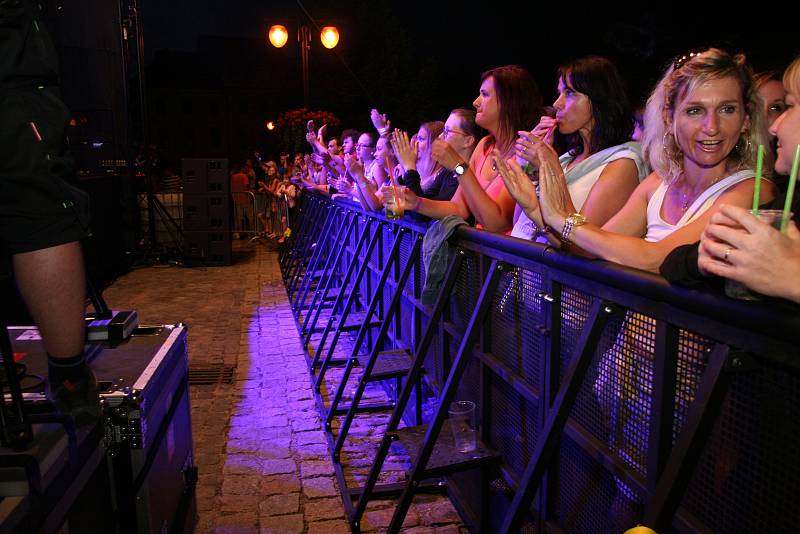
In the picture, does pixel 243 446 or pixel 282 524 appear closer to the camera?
pixel 282 524

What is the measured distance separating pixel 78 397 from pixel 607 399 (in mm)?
1907

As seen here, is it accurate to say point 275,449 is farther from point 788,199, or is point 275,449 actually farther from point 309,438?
point 788,199

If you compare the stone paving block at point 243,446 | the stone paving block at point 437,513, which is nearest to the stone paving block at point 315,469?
the stone paving block at point 243,446

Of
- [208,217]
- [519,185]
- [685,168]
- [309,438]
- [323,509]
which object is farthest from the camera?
[208,217]

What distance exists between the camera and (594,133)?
3.13 meters

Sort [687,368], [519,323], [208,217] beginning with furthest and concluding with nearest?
1. [208,217]
2. [519,323]
3. [687,368]

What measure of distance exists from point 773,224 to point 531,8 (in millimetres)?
44592

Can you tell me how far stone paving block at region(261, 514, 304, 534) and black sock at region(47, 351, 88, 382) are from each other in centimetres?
154

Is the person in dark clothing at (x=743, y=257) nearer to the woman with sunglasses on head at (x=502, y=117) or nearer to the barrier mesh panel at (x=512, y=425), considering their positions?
the barrier mesh panel at (x=512, y=425)

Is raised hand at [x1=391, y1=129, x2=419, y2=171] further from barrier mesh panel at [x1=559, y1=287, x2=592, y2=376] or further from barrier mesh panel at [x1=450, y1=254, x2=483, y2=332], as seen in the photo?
barrier mesh panel at [x1=559, y1=287, x2=592, y2=376]

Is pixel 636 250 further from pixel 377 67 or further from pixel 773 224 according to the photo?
pixel 377 67

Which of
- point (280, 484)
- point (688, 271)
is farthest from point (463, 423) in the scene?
point (688, 271)

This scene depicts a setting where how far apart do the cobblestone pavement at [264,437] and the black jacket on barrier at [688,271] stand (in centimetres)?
237

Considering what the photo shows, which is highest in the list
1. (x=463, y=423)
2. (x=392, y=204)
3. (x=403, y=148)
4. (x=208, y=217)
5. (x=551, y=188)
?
(x=403, y=148)
